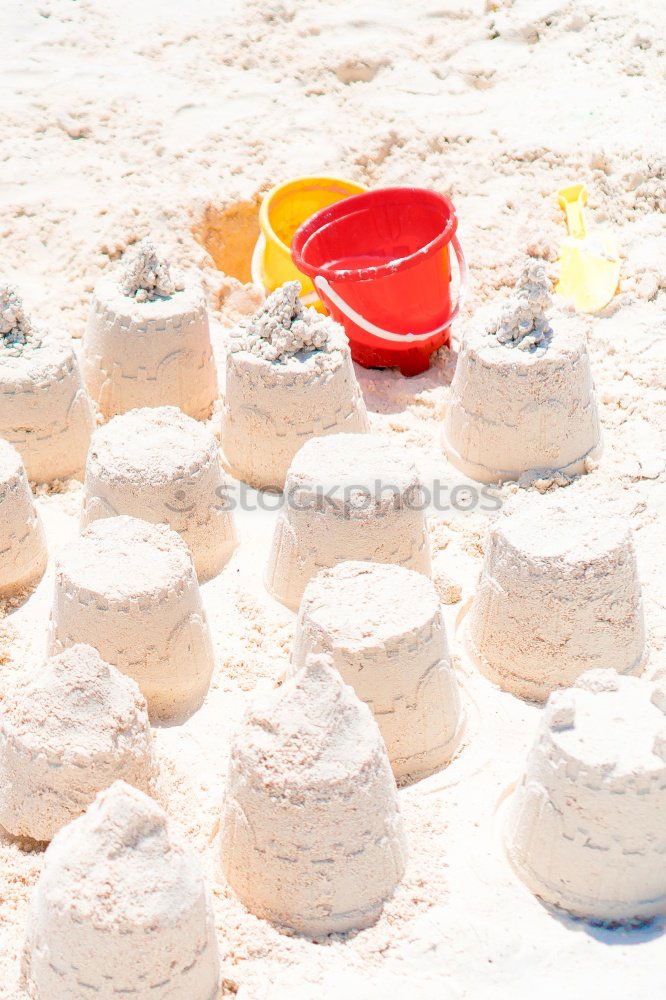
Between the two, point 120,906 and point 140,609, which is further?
point 140,609

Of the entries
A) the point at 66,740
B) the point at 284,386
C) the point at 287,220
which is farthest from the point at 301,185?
the point at 66,740

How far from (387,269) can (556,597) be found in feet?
4.66

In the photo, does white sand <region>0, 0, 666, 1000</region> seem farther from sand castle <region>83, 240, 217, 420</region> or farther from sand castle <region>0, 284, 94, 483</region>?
sand castle <region>83, 240, 217, 420</region>

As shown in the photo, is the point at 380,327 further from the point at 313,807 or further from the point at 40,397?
the point at 313,807

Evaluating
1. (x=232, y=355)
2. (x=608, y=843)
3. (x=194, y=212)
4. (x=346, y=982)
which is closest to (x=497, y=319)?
(x=232, y=355)

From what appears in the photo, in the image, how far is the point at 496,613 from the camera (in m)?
3.03

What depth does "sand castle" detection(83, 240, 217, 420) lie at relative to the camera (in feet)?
12.4

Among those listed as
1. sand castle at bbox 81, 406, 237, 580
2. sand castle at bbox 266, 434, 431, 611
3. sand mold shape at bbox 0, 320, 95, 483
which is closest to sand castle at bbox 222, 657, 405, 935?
sand castle at bbox 266, 434, 431, 611

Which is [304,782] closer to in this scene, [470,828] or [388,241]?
[470,828]

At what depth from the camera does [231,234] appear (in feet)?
15.3

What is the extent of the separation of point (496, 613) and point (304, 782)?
819 millimetres

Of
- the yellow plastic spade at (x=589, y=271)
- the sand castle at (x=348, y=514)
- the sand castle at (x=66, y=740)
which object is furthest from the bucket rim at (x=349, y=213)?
the sand castle at (x=66, y=740)

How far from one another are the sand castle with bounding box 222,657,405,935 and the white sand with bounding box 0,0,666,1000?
0.25 feet

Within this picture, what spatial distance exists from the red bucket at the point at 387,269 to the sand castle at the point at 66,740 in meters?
1.81
